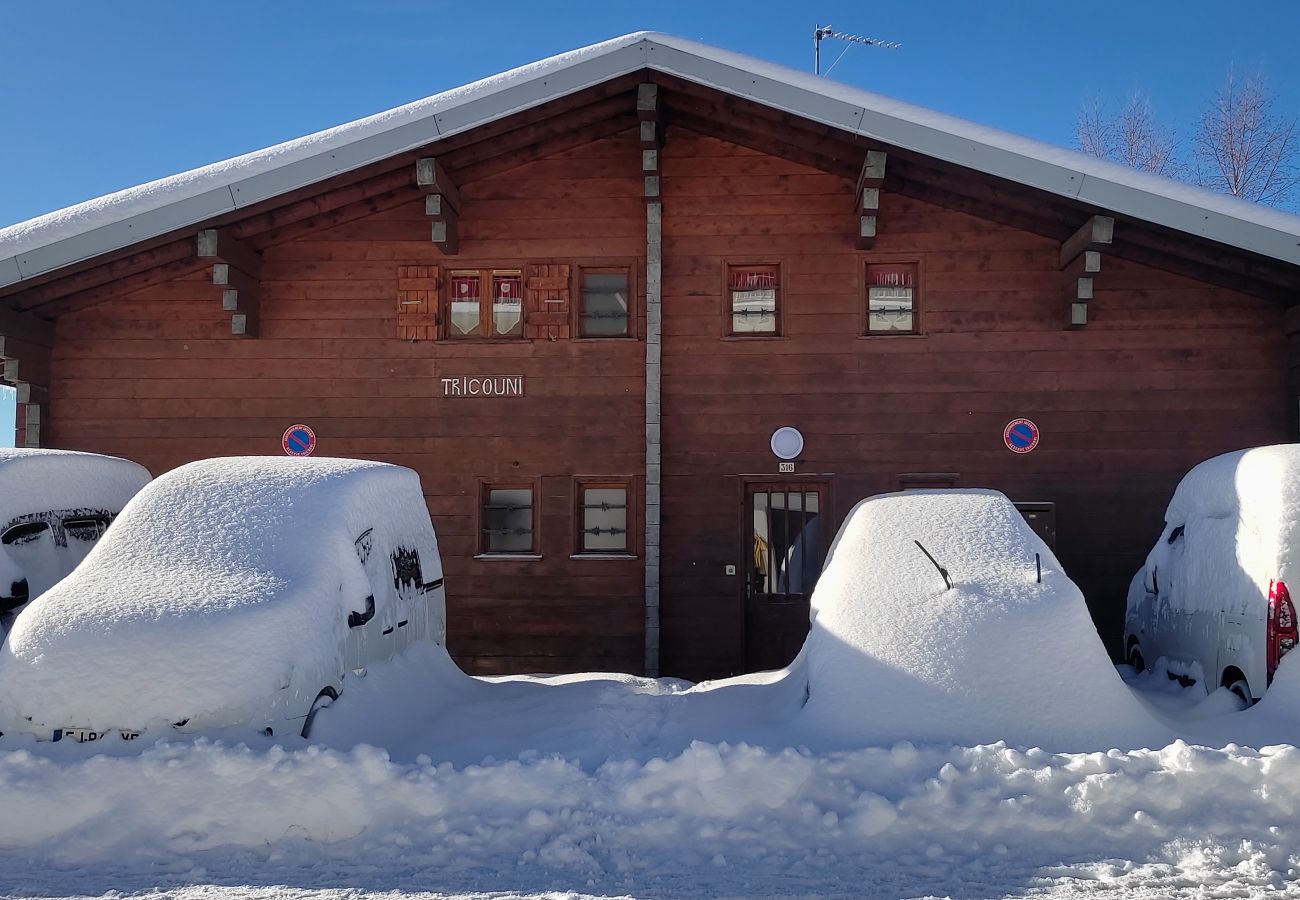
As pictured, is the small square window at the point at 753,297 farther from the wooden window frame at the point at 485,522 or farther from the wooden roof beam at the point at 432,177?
the wooden roof beam at the point at 432,177

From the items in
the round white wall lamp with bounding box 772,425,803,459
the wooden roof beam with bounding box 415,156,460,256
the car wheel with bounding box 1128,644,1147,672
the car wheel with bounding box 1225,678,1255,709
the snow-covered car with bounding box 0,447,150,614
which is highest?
the wooden roof beam with bounding box 415,156,460,256

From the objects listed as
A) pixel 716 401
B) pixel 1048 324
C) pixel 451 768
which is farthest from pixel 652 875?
pixel 1048 324

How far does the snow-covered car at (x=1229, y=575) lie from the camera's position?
6.11 metres

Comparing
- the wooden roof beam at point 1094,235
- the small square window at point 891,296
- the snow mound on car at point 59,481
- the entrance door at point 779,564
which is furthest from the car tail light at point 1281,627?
the snow mound on car at point 59,481

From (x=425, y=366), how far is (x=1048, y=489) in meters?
6.86

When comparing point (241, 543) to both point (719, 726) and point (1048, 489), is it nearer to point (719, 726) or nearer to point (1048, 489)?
point (719, 726)

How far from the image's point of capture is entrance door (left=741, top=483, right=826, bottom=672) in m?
10.1

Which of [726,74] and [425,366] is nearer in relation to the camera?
[726,74]

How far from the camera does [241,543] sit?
5.98 meters

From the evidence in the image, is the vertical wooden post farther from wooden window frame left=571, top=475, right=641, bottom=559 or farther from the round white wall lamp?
the round white wall lamp

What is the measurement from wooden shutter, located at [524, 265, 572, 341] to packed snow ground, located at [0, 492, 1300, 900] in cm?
531

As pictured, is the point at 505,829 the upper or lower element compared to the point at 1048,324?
lower

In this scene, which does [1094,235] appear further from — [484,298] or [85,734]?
[85,734]

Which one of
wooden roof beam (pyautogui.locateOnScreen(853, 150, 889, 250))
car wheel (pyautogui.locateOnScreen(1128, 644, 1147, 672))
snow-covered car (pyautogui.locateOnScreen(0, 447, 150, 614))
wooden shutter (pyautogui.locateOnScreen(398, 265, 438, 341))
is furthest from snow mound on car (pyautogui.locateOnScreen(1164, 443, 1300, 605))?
snow-covered car (pyautogui.locateOnScreen(0, 447, 150, 614))
